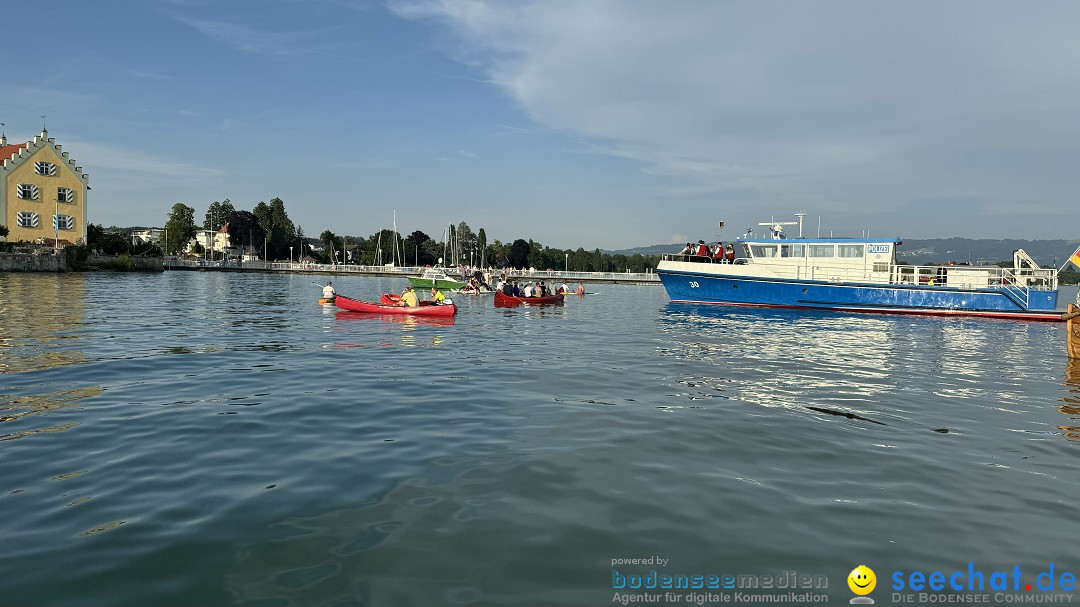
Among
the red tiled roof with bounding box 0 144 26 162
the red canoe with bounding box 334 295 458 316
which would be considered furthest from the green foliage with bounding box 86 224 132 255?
the red canoe with bounding box 334 295 458 316

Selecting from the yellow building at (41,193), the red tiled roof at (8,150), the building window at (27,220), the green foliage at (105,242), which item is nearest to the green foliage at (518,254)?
the green foliage at (105,242)

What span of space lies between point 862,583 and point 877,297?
140ft

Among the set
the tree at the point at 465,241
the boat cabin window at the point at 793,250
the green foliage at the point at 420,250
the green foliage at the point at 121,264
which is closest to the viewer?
the boat cabin window at the point at 793,250

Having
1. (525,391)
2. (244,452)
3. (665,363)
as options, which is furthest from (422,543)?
(665,363)

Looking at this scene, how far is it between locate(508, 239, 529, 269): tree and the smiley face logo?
A: 6179 inches

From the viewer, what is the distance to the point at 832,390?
14.3 meters

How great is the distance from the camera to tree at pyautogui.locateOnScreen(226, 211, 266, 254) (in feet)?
462

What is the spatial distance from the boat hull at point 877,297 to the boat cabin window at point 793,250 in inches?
127

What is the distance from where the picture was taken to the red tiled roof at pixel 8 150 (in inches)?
2879

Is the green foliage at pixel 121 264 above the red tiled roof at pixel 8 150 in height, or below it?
below

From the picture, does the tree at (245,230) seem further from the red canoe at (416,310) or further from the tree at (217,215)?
the red canoe at (416,310)

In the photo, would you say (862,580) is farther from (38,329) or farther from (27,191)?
(27,191)

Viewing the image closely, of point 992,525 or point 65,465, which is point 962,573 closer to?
point 992,525

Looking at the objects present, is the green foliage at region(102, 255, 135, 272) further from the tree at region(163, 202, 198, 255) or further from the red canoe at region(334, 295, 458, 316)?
the red canoe at region(334, 295, 458, 316)
